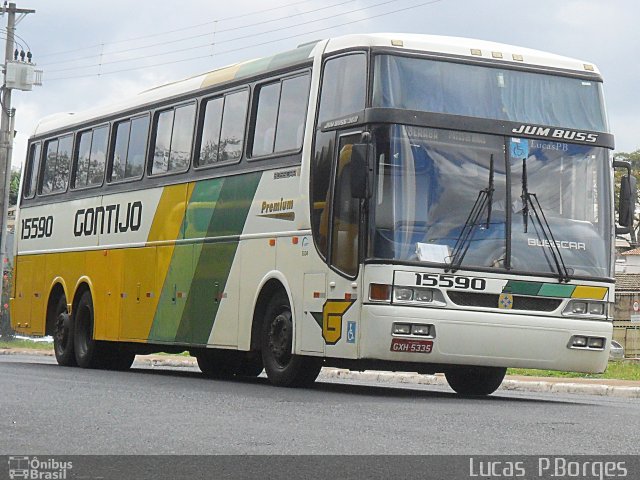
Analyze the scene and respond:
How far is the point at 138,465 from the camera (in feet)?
29.1

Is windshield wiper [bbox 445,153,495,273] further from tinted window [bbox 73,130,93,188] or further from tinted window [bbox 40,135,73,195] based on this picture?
tinted window [bbox 40,135,73,195]

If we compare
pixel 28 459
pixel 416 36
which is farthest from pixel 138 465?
pixel 416 36

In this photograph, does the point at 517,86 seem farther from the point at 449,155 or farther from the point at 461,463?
the point at 461,463

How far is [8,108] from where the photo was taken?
149 ft

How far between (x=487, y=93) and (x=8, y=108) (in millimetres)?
31424

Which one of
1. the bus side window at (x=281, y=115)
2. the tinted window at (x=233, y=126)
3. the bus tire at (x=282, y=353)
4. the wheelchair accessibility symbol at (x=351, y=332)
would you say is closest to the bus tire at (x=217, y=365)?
the tinted window at (x=233, y=126)

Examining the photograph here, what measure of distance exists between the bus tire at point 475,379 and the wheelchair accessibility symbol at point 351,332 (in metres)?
2.35

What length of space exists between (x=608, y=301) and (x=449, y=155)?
247 centimetres

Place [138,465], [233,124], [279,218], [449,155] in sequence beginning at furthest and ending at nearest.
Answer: [233,124] < [279,218] < [449,155] < [138,465]

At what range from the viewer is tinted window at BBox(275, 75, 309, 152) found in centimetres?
1695

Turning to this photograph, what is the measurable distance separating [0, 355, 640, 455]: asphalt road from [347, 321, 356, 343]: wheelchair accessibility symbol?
62 centimetres

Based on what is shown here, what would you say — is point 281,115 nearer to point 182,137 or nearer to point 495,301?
point 182,137

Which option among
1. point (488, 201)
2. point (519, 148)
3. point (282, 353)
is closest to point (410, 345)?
point (488, 201)

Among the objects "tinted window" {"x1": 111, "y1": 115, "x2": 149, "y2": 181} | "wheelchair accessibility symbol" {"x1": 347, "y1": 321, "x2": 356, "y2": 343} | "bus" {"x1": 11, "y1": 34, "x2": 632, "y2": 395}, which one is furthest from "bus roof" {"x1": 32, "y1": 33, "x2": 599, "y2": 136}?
"wheelchair accessibility symbol" {"x1": 347, "y1": 321, "x2": 356, "y2": 343}
